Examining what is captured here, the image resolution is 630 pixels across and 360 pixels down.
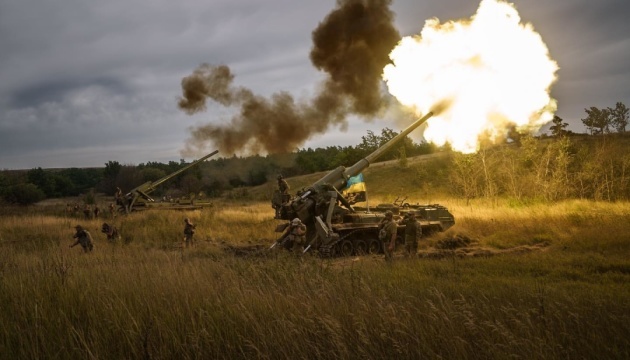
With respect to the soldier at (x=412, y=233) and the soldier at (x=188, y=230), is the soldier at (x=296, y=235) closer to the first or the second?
the soldier at (x=412, y=233)

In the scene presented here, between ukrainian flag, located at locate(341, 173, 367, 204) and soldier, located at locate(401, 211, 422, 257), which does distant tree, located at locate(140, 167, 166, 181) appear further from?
soldier, located at locate(401, 211, 422, 257)

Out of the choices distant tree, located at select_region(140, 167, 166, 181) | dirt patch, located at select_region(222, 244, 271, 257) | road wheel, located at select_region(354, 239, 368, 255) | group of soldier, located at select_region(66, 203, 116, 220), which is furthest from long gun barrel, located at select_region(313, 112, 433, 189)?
distant tree, located at select_region(140, 167, 166, 181)

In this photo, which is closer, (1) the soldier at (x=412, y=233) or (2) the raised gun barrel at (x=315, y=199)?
(1) the soldier at (x=412, y=233)

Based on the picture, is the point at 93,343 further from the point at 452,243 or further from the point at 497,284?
the point at 452,243

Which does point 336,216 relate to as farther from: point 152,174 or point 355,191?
point 152,174

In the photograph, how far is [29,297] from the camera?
5.48 meters

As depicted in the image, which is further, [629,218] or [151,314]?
[629,218]

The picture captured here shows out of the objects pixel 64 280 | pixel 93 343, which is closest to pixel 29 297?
pixel 64 280

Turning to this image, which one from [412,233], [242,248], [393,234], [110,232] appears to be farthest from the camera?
[242,248]

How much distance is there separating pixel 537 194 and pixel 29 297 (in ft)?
92.2

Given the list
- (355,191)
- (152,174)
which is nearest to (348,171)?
(355,191)

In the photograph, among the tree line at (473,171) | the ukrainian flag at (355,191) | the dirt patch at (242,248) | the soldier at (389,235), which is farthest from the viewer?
the tree line at (473,171)

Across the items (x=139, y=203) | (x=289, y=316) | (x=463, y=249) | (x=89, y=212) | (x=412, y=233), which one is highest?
(x=139, y=203)

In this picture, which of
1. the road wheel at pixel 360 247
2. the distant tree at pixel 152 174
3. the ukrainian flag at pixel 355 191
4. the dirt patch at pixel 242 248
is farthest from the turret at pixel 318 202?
the distant tree at pixel 152 174
